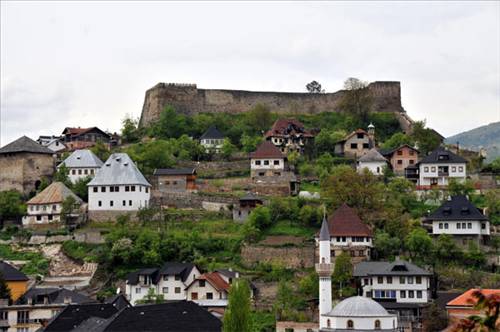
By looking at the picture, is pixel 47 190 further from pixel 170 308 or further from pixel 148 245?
pixel 170 308

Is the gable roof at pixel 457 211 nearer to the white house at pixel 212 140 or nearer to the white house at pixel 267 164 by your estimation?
the white house at pixel 267 164

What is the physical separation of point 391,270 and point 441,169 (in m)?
22.9

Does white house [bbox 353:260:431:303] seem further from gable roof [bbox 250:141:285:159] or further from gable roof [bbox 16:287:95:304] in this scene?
gable roof [bbox 250:141:285:159]

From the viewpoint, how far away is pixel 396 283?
61.0m

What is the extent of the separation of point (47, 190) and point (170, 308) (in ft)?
87.4

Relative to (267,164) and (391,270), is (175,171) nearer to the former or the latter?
(267,164)

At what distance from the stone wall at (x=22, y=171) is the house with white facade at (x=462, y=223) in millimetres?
33389

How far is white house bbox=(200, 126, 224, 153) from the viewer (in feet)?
300

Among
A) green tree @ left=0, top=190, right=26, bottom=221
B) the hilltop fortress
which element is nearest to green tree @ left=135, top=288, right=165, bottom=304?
Answer: green tree @ left=0, top=190, right=26, bottom=221

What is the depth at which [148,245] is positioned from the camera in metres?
68.3

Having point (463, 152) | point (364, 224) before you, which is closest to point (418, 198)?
point (364, 224)

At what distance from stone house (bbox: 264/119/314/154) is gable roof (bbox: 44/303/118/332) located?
3803 cm

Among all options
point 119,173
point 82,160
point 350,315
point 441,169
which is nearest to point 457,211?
point 441,169

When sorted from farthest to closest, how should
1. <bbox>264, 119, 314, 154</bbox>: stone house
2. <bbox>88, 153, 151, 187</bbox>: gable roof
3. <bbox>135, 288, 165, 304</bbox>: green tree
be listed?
<bbox>264, 119, 314, 154</bbox>: stone house, <bbox>88, 153, 151, 187</bbox>: gable roof, <bbox>135, 288, 165, 304</bbox>: green tree
